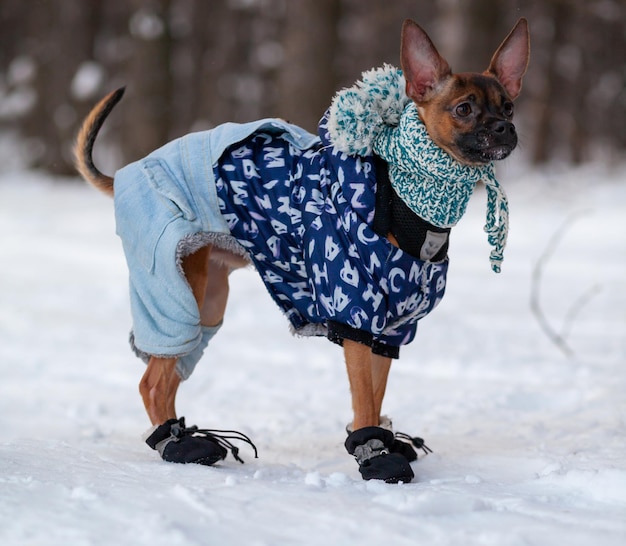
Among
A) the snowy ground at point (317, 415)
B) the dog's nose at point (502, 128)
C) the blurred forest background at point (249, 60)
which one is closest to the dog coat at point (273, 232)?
the dog's nose at point (502, 128)

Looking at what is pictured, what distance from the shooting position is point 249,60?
2973 centimetres

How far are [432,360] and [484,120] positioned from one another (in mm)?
2920

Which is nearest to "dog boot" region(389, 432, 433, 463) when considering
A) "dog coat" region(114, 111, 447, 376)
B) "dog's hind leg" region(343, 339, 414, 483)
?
"dog's hind leg" region(343, 339, 414, 483)

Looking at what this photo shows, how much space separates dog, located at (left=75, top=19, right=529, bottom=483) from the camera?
11.2ft

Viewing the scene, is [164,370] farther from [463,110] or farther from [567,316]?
[567,316]

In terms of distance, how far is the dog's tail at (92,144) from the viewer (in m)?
4.22

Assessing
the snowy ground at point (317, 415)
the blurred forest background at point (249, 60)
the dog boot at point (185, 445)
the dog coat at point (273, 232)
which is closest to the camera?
the snowy ground at point (317, 415)

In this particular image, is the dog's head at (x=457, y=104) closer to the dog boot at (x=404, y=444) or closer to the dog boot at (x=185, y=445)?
the dog boot at (x=404, y=444)

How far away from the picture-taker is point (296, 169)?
3701 mm

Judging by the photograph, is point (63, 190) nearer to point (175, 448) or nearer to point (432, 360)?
point (432, 360)

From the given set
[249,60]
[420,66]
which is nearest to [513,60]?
[420,66]

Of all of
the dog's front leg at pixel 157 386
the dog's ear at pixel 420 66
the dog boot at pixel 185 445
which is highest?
the dog's ear at pixel 420 66

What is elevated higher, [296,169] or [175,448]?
[296,169]

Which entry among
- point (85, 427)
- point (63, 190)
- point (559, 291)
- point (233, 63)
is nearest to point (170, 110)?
point (63, 190)
